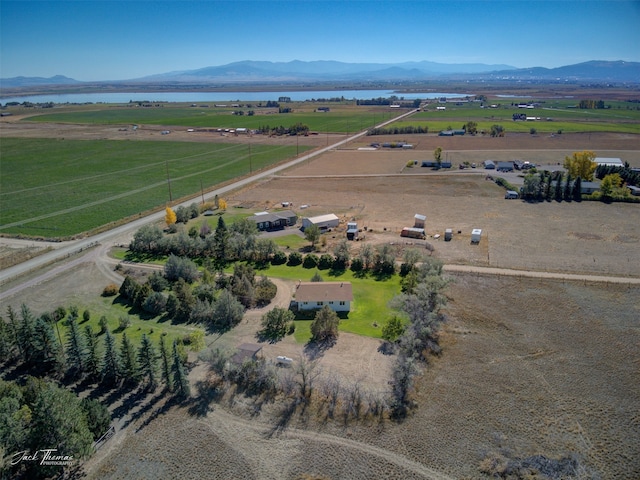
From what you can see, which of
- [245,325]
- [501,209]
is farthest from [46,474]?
[501,209]

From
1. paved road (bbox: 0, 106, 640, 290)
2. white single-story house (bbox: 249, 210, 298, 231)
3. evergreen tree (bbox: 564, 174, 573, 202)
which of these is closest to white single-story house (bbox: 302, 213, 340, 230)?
white single-story house (bbox: 249, 210, 298, 231)

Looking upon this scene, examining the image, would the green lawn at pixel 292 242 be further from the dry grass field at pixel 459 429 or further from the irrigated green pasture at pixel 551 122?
the irrigated green pasture at pixel 551 122

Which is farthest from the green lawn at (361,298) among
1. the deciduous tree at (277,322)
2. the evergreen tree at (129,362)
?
the evergreen tree at (129,362)

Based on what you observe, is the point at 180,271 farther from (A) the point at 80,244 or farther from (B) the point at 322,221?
(B) the point at 322,221

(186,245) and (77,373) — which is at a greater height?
(186,245)

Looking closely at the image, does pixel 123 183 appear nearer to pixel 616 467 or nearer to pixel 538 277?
pixel 538 277

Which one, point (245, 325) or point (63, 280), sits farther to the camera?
point (63, 280)

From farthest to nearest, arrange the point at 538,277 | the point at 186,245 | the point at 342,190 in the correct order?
the point at 342,190 < the point at 186,245 < the point at 538,277
